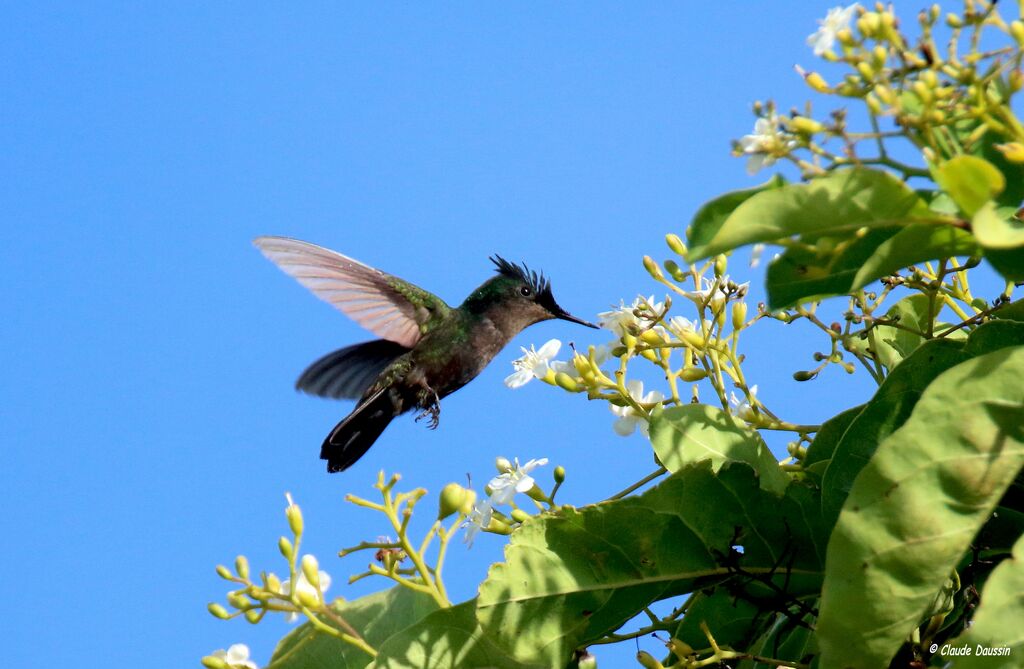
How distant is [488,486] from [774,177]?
2.89 feet

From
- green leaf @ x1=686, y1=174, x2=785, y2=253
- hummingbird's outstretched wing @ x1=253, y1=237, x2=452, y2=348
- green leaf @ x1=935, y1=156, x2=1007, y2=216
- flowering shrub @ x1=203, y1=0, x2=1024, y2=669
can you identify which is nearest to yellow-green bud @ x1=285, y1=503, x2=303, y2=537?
flowering shrub @ x1=203, y1=0, x2=1024, y2=669

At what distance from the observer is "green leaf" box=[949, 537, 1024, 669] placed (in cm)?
143

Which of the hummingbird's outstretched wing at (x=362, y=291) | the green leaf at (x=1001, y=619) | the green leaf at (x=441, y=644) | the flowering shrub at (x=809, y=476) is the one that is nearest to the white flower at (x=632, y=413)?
the flowering shrub at (x=809, y=476)

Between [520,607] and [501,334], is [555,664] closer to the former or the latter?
[520,607]

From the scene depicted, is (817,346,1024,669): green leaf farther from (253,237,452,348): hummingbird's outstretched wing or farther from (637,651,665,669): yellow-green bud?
(253,237,452,348): hummingbird's outstretched wing

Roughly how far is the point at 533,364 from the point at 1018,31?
1225 mm

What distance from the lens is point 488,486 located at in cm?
225

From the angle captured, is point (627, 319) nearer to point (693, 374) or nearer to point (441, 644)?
point (693, 374)

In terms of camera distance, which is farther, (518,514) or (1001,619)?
(518,514)

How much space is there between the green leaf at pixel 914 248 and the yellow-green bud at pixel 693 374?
58 cm

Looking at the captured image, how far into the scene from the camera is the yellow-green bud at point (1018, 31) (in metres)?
1.57

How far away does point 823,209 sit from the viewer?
1559mm

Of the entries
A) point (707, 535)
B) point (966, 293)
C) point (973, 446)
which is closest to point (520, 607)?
point (707, 535)

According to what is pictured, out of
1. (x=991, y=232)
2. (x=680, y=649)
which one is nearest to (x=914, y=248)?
(x=991, y=232)
